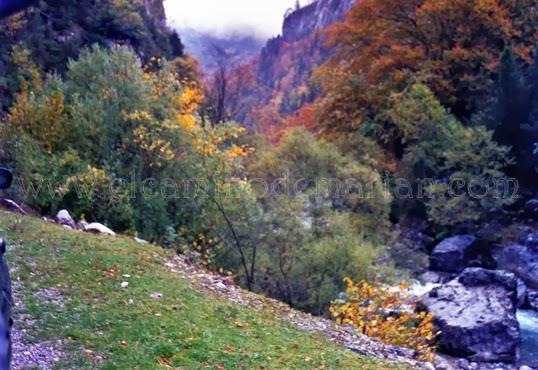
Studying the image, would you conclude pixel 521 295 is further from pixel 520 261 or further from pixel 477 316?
pixel 477 316

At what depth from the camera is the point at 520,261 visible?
80.5 ft

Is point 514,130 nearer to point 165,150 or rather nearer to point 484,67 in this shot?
point 484,67

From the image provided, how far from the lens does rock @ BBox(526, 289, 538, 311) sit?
69.5 feet

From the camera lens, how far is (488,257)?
25719mm

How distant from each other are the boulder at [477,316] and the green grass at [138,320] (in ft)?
25.8

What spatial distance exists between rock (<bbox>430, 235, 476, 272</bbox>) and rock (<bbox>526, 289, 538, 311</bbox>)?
10.1ft

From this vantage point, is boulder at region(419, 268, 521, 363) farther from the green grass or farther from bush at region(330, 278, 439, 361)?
the green grass

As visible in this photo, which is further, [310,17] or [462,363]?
[310,17]

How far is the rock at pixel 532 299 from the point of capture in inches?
834

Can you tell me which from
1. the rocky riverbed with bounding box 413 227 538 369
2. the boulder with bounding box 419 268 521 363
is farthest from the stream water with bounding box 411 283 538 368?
the boulder with bounding box 419 268 521 363

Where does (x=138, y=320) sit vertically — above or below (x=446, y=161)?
below

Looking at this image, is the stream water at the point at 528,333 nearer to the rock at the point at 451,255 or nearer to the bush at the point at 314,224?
the rock at the point at 451,255

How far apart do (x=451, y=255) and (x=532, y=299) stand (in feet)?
13.2

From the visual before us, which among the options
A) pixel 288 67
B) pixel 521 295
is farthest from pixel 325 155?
pixel 288 67
